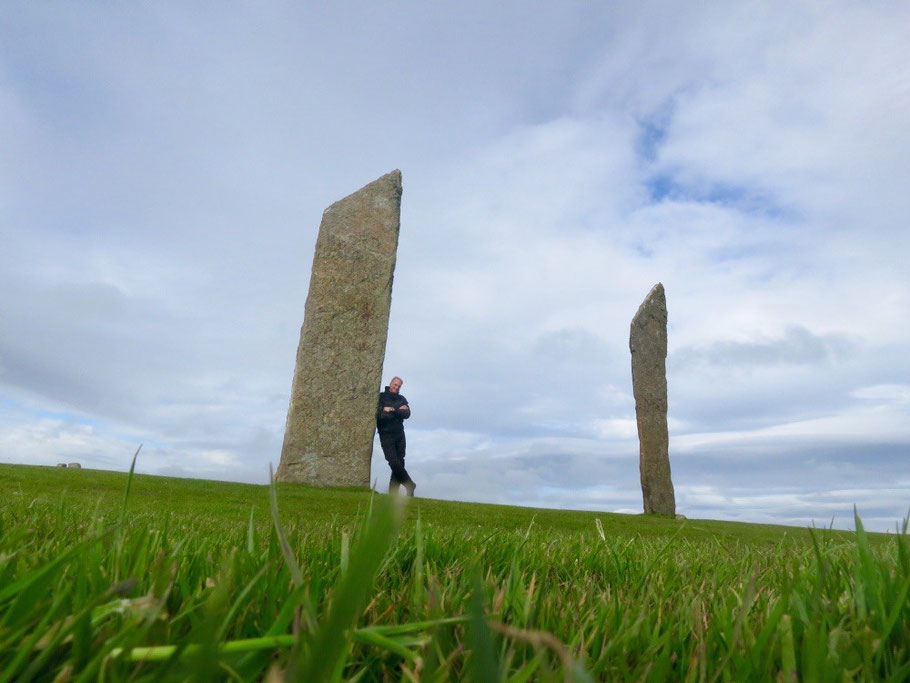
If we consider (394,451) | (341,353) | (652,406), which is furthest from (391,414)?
(652,406)

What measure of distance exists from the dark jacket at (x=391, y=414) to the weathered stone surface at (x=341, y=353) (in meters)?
0.63

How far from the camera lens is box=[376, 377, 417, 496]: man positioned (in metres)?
11.4

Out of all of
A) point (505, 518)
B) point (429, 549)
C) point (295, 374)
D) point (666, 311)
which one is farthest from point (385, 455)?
point (429, 549)

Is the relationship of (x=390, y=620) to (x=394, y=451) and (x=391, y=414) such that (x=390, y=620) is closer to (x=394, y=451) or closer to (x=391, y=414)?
(x=391, y=414)

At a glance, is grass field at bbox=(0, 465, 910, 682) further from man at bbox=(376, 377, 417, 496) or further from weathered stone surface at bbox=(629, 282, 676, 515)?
weathered stone surface at bbox=(629, 282, 676, 515)

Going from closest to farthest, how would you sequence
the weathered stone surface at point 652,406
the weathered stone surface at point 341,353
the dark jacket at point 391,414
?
the weathered stone surface at point 341,353 → the dark jacket at point 391,414 → the weathered stone surface at point 652,406

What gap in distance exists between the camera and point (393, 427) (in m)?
11.5

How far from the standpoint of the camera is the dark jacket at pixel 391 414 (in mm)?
11391

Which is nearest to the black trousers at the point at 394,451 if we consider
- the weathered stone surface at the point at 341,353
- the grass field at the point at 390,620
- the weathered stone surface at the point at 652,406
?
the weathered stone surface at the point at 341,353

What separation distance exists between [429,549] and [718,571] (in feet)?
2.42

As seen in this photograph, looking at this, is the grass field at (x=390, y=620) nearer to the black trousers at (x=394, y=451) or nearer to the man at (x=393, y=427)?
the man at (x=393, y=427)

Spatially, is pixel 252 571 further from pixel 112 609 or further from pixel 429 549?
pixel 429 549

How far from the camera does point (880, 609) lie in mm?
1035

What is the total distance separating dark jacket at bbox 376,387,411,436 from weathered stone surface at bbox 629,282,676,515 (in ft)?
13.3
